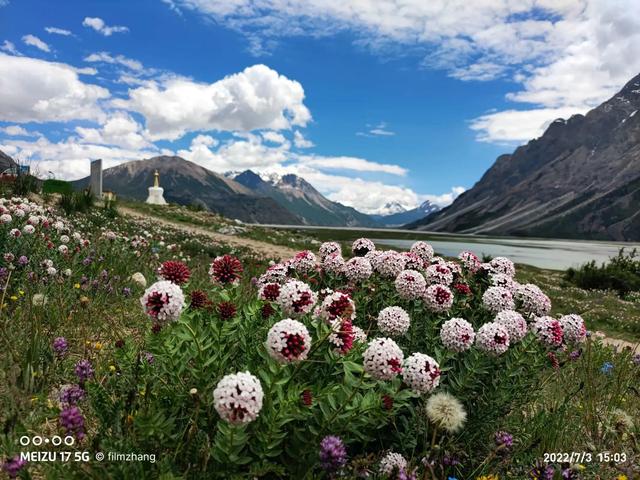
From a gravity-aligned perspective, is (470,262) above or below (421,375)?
above

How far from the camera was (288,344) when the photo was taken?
296 cm

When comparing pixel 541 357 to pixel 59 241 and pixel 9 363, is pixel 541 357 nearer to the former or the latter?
pixel 9 363

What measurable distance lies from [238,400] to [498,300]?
3.42m

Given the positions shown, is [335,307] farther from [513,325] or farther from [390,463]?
[513,325]

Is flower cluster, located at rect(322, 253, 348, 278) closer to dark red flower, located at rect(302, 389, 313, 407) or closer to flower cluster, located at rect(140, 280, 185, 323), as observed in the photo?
dark red flower, located at rect(302, 389, 313, 407)

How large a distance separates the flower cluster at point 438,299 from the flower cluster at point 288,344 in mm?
2272

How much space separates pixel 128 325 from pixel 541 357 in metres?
5.82

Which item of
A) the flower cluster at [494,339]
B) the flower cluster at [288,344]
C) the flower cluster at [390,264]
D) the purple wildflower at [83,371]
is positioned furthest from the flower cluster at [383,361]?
the flower cluster at [390,264]

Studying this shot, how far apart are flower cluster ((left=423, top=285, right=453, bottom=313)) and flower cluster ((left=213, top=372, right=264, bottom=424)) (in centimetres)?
272

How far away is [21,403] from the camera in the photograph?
13.2ft

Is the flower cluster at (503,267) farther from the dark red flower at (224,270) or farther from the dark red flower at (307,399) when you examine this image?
the dark red flower at (307,399)

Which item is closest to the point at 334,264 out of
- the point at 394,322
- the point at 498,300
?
the point at 394,322

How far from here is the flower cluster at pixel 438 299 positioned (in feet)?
15.9
